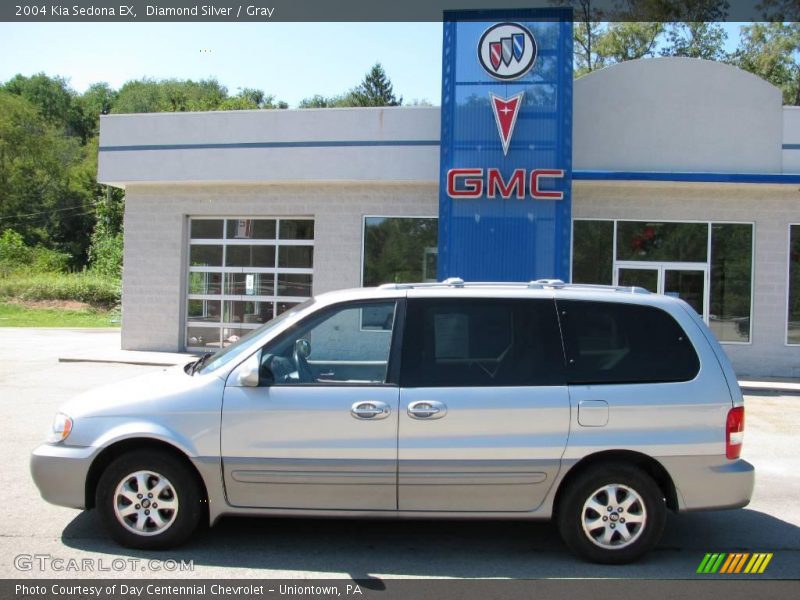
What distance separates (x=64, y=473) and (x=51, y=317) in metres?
30.0

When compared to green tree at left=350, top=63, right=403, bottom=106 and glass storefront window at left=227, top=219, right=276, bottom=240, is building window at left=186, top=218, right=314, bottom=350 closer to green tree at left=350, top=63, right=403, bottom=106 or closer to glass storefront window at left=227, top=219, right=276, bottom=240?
glass storefront window at left=227, top=219, right=276, bottom=240

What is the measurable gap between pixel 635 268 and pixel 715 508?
11420 millimetres

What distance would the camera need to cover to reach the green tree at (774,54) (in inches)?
1348

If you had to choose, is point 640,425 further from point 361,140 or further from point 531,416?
point 361,140

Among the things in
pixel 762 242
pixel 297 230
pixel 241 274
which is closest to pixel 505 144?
pixel 297 230

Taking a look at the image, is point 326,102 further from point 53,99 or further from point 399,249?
point 399,249

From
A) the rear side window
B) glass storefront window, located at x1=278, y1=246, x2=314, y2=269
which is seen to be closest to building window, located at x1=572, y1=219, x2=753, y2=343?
glass storefront window, located at x1=278, y1=246, x2=314, y2=269

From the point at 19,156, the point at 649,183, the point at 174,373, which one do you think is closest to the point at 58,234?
the point at 19,156

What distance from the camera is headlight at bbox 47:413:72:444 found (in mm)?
4977

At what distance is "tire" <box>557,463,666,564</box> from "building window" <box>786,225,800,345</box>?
40.8ft

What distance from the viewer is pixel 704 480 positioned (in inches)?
193

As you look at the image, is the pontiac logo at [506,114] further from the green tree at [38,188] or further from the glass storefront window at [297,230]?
the green tree at [38,188]

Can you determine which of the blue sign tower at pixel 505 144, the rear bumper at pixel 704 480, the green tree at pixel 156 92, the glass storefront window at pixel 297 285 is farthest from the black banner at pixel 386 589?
the green tree at pixel 156 92

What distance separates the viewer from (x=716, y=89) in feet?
50.5
